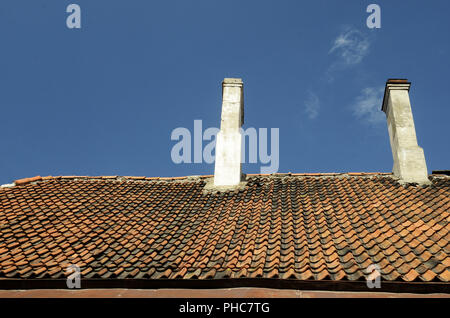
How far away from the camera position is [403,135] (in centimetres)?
771

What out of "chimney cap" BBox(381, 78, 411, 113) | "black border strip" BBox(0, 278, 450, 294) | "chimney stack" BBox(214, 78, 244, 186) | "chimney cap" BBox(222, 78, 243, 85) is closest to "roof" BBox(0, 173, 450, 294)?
"black border strip" BBox(0, 278, 450, 294)

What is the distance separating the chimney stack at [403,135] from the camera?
7281 millimetres

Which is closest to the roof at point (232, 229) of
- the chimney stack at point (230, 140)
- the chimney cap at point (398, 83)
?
the chimney stack at point (230, 140)

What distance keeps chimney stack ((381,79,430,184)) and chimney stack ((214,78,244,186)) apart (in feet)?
12.2

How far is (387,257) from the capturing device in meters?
4.33

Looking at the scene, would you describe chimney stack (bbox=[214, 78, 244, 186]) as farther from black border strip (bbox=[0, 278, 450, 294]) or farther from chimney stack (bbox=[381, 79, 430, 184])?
black border strip (bbox=[0, 278, 450, 294])

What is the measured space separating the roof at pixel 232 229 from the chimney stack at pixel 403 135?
31cm

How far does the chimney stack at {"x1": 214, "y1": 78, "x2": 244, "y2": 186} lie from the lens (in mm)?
7910

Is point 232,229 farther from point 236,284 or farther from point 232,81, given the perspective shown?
point 232,81

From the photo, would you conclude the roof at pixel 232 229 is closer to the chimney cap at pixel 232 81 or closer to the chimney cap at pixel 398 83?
the chimney cap at pixel 398 83

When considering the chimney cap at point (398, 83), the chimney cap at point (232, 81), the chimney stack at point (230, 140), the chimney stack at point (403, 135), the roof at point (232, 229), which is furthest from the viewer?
the chimney cap at point (232, 81)

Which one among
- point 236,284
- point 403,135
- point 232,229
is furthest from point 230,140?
point 236,284

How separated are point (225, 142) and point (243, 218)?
2.70 meters
